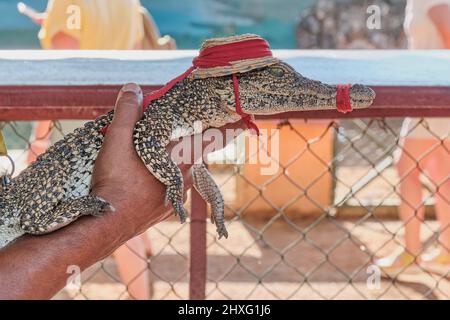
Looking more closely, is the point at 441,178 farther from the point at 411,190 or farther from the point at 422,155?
the point at 422,155

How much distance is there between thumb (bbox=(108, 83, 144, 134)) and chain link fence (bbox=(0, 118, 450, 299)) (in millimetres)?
694

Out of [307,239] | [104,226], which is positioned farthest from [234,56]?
[307,239]

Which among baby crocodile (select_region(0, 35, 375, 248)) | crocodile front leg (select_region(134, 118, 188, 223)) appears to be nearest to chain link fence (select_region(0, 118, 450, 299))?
baby crocodile (select_region(0, 35, 375, 248))

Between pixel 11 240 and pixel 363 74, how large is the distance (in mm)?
1060

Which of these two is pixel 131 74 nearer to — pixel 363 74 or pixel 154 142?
pixel 154 142

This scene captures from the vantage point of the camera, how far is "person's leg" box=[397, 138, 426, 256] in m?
3.76

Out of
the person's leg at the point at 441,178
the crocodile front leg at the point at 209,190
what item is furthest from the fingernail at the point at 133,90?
the person's leg at the point at 441,178

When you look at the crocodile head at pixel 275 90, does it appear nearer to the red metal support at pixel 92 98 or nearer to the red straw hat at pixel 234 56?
the red straw hat at pixel 234 56

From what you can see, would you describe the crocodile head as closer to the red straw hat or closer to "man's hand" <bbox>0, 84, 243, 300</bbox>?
the red straw hat

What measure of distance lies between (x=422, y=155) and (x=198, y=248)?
1.67 meters

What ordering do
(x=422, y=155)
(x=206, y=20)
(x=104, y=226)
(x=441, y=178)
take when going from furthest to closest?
(x=206, y=20), (x=441, y=178), (x=422, y=155), (x=104, y=226)

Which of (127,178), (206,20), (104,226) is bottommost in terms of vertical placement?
(104,226)

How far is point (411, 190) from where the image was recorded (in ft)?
12.8

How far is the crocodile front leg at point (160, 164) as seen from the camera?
1733mm
